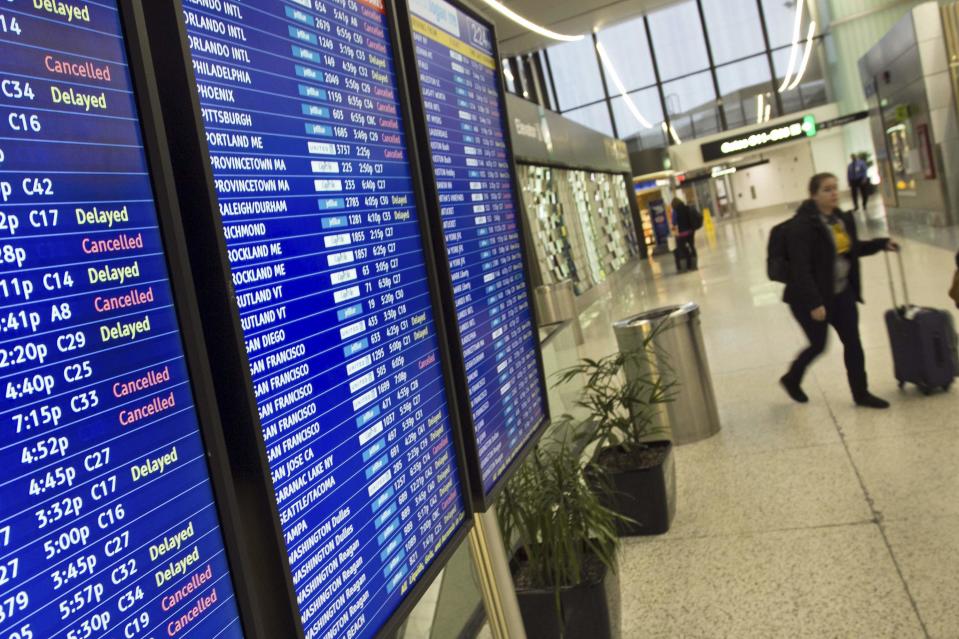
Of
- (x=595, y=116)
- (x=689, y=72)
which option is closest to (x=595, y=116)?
(x=595, y=116)

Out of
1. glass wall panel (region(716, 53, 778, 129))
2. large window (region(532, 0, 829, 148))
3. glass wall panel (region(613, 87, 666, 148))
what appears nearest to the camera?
large window (region(532, 0, 829, 148))

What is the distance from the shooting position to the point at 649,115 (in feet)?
120

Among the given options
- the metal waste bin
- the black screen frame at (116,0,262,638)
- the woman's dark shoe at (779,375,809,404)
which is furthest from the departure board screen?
the woman's dark shoe at (779,375,809,404)

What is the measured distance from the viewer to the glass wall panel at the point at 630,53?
1406 inches

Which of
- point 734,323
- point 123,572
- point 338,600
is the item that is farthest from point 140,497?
point 734,323

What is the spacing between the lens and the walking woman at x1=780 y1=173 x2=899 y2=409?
19.3 feet

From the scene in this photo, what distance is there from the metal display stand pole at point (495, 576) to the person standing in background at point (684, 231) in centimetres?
1750

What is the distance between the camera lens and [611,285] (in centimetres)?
1886

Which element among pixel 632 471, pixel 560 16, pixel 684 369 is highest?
pixel 560 16

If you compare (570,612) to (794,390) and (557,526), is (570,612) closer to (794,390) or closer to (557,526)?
(557,526)

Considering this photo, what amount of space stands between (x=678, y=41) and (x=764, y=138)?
945cm

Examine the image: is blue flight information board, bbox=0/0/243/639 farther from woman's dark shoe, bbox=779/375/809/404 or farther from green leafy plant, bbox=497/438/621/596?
woman's dark shoe, bbox=779/375/809/404

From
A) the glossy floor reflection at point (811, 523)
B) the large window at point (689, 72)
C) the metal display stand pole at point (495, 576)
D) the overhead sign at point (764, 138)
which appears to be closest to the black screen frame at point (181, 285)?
the metal display stand pole at point (495, 576)

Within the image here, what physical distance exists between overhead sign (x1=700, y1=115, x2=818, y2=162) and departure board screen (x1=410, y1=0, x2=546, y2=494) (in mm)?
26732
